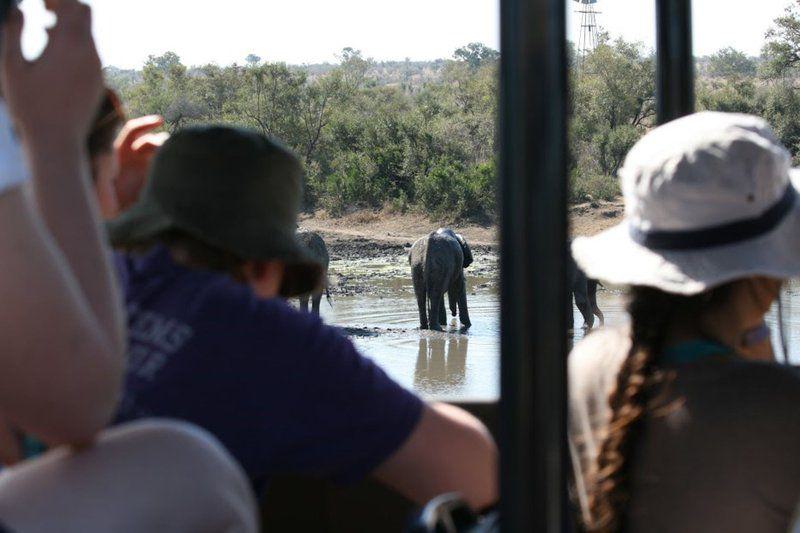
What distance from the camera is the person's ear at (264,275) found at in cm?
112

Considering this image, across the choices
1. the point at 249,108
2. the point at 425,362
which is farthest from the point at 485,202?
the point at 425,362

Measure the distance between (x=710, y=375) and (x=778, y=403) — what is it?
56 millimetres

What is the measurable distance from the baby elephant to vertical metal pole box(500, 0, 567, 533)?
10.3 m

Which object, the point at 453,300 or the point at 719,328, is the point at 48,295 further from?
the point at 453,300

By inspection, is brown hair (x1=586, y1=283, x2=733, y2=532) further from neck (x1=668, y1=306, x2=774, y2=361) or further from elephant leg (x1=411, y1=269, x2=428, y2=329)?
elephant leg (x1=411, y1=269, x2=428, y2=329)

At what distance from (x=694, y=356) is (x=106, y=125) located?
621 millimetres

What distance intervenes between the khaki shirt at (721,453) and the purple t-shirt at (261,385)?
201mm

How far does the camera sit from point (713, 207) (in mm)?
1026

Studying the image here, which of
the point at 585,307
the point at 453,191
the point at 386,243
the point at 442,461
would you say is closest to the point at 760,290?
the point at 442,461

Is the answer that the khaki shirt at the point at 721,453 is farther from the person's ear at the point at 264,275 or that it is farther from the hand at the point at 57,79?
the hand at the point at 57,79

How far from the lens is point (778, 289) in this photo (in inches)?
42.1

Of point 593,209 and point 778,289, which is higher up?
point 778,289

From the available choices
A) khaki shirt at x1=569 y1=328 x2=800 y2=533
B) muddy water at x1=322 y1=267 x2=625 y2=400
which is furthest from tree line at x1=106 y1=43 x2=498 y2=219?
khaki shirt at x1=569 y1=328 x2=800 y2=533

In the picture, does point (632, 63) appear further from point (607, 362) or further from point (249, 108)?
point (607, 362)
